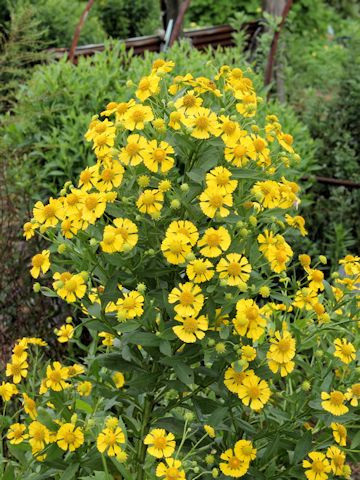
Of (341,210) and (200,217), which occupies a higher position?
(200,217)

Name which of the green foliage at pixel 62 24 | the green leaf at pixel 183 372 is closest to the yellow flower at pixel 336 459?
the green leaf at pixel 183 372

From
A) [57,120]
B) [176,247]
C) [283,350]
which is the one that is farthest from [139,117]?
[57,120]

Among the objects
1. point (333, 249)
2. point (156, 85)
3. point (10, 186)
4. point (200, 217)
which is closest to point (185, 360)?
point (200, 217)

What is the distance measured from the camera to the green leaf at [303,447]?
5.30 ft

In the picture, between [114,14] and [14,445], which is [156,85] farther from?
[114,14]

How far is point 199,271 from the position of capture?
56.3 inches

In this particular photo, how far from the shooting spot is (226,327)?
4.95ft

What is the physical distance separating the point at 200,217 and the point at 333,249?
227cm

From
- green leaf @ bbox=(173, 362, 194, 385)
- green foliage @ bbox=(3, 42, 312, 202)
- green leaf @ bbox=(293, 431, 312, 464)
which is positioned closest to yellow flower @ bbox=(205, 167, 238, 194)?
green leaf @ bbox=(173, 362, 194, 385)

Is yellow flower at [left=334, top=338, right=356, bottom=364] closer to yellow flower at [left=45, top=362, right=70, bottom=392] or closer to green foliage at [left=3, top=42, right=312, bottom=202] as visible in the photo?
yellow flower at [left=45, top=362, right=70, bottom=392]

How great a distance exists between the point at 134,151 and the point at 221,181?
0.18m

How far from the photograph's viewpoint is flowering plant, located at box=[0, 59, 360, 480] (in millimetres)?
1462

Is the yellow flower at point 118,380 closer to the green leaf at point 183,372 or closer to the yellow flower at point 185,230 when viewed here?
the green leaf at point 183,372

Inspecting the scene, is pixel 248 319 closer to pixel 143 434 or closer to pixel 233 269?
pixel 233 269
